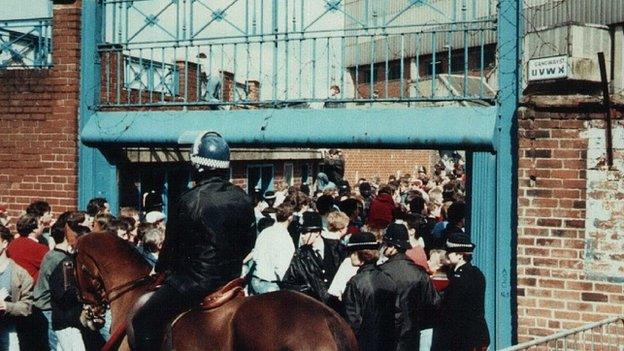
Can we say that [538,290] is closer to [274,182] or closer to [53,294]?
[53,294]

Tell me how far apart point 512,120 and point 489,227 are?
109cm

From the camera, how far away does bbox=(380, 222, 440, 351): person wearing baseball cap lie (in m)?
7.14

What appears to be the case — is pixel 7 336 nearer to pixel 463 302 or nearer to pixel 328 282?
pixel 328 282

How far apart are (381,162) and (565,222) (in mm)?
23202

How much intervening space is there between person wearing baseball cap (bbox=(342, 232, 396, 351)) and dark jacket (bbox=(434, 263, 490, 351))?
545mm

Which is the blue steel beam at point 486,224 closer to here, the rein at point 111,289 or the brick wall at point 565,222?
the brick wall at point 565,222

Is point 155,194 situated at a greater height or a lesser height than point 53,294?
greater

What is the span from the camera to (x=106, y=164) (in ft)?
36.3

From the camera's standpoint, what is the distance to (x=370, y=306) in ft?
22.7

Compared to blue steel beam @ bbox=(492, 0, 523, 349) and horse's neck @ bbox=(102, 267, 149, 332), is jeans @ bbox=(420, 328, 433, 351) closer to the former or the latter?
blue steel beam @ bbox=(492, 0, 523, 349)

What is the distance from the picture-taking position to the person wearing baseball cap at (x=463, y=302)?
23.7 ft

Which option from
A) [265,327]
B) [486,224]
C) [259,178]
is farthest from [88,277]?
[259,178]

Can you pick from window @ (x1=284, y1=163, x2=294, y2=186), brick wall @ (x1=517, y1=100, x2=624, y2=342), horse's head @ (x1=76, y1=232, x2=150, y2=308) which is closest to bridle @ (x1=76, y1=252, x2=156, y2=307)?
horse's head @ (x1=76, y1=232, x2=150, y2=308)

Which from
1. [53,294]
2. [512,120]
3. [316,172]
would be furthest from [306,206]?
[316,172]
